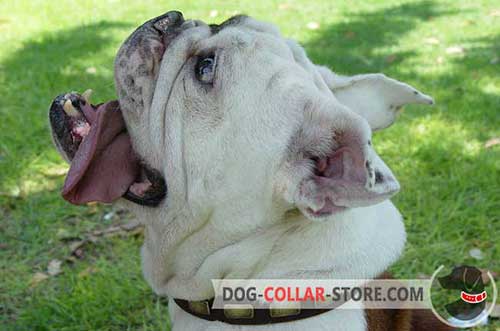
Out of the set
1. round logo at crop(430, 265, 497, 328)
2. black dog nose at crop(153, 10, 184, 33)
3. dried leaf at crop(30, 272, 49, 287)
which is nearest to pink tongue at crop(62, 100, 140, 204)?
black dog nose at crop(153, 10, 184, 33)

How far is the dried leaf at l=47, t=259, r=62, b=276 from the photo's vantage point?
3.92m

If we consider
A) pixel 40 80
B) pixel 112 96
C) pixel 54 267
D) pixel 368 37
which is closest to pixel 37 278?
pixel 54 267

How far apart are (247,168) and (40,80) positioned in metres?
4.35

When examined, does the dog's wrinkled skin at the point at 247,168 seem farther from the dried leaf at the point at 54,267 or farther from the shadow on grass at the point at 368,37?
the shadow on grass at the point at 368,37

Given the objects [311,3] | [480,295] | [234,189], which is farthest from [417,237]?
[311,3]

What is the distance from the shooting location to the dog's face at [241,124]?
7.19 ft

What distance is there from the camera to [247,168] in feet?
7.72

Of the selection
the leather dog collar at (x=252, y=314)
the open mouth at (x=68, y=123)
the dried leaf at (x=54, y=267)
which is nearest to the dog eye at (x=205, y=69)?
the open mouth at (x=68, y=123)

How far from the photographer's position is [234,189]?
238 centimetres

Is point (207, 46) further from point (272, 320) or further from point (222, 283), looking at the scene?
point (272, 320)

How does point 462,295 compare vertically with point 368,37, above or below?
above

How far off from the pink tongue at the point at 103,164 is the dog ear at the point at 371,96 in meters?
0.93

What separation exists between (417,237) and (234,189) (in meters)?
2.09

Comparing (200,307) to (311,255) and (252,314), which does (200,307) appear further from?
(311,255)
